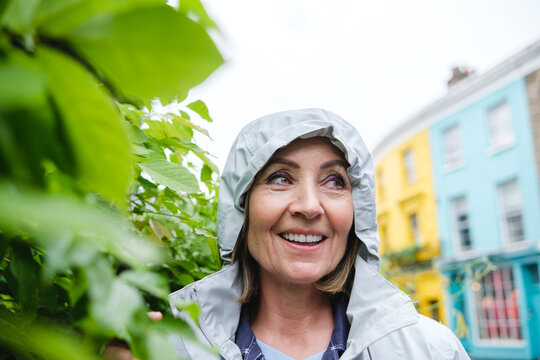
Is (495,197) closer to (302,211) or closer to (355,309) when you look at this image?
(355,309)

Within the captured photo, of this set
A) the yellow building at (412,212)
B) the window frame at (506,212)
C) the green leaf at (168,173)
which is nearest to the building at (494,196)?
the window frame at (506,212)

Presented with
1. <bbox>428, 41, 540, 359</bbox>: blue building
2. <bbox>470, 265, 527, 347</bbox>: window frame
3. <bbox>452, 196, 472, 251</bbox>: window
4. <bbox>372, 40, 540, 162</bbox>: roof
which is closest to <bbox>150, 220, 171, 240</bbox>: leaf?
<bbox>428, 41, 540, 359</bbox>: blue building

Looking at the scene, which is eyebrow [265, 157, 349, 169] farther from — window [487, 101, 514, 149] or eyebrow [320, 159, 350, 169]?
window [487, 101, 514, 149]

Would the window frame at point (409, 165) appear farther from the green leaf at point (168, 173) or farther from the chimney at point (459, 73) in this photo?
the green leaf at point (168, 173)

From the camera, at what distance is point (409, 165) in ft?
64.2

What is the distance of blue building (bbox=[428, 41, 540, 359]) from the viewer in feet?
45.5

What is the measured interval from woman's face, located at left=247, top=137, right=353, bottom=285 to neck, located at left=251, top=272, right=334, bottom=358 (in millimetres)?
84

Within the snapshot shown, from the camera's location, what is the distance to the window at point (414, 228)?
19075 millimetres

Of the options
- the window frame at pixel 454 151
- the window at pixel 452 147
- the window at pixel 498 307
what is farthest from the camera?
the window at pixel 452 147

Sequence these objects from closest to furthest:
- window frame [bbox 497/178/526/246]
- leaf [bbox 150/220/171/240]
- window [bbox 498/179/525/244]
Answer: leaf [bbox 150/220/171/240] → window frame [bbox 497/178/526/246] → window [bbox 498/179/525/244]

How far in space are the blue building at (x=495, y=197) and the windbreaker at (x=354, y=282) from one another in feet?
40.4

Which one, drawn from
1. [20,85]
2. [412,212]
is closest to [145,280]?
[20,85]

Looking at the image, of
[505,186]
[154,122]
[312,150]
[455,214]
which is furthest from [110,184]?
[455,214]

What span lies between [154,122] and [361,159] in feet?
2.80
